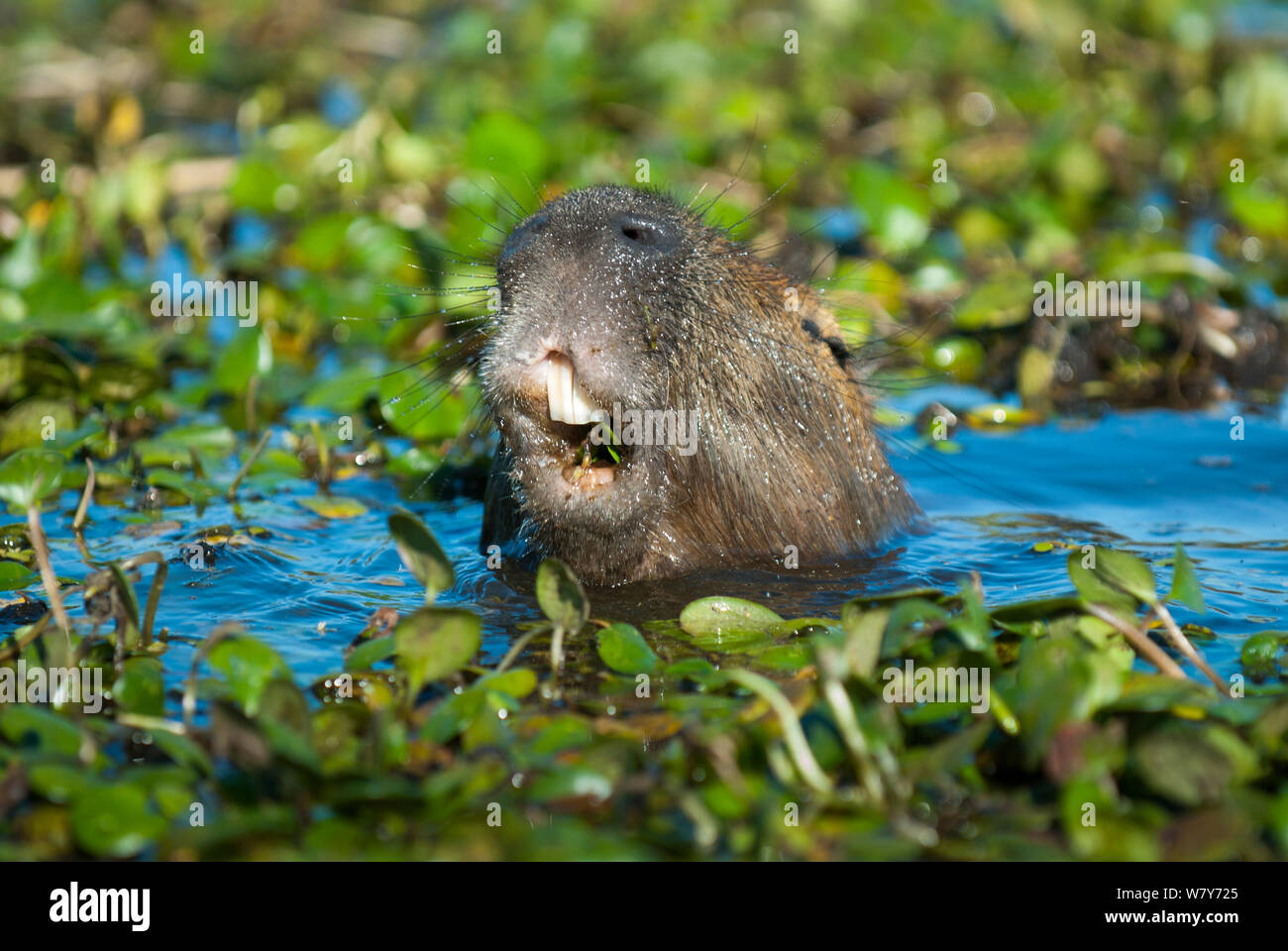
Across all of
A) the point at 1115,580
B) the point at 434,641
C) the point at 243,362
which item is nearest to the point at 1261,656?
the point at 1115,580

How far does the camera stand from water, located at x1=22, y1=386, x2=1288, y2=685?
3797 mm

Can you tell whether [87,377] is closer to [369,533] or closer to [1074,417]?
[369,533]

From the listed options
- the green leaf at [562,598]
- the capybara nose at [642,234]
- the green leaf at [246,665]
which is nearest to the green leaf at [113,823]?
the green leaf at [246,665]

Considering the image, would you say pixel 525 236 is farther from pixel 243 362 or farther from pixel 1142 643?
pixel 243 362

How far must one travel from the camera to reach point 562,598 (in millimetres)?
3156

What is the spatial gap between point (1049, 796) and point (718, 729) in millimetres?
642

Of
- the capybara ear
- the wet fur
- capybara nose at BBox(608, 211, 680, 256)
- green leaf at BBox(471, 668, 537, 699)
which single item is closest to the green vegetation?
green leaf at BBox(471, 668, 537, 699)

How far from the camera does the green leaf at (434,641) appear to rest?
2936mm

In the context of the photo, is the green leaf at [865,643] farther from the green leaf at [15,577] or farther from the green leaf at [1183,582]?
the green leaf at [15,577]

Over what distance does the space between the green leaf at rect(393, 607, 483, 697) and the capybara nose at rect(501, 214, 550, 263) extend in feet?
3.32

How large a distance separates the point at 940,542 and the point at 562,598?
5.91ft

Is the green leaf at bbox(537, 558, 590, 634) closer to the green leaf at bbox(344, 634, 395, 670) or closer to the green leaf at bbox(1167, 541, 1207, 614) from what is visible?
the green leaf at bbox(344, 634, 395, 670)

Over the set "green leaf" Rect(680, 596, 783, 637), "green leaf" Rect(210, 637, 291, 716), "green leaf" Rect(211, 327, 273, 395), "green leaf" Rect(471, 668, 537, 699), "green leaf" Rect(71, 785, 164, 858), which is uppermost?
"green leaf" Rect(211, 327, 273, 395)
